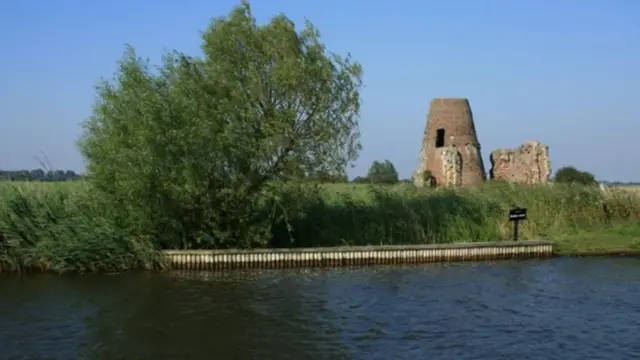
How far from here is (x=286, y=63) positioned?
21203 mm

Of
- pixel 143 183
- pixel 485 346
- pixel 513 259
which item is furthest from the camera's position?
pixel 513 259

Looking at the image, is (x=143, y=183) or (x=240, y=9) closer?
(x=143, y=183)

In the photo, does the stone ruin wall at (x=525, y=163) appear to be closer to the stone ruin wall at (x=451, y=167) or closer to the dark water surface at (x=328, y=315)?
the stone ruin wall at (x=451, y=167)

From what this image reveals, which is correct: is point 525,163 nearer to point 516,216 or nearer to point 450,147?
point 450,147

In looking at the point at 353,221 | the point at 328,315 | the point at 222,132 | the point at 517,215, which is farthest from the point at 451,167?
the point at 328,315

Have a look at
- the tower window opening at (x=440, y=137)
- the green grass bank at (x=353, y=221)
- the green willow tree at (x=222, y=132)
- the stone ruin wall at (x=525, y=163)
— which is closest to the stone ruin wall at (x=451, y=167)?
the tower window opening at (x=440, y=137)

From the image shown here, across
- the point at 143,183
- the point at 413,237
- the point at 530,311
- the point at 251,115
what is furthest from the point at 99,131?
the point at 530,311

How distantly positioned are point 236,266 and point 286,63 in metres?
5.79

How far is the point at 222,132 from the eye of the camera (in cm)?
2062

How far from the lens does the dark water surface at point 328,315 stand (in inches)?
476

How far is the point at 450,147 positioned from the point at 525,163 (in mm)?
4256

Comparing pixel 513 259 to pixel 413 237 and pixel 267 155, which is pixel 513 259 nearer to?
pixel 413 237

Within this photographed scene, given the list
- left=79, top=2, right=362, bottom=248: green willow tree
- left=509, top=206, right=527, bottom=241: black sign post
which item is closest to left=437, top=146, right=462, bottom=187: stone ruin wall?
left=509, top=206, right=527, bottom=241: black sign post

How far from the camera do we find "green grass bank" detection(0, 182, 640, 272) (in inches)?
779
